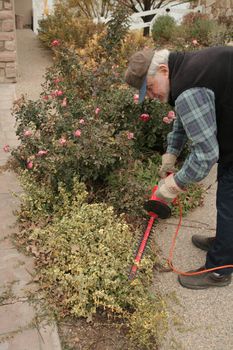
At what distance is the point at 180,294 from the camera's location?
2908 mm

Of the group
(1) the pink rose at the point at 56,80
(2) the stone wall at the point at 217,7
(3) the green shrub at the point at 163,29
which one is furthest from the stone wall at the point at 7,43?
(2) the stone wall at the point at 217,7

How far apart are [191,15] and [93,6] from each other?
2686 mm

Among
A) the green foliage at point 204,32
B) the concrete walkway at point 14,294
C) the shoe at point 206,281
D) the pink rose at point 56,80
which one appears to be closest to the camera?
the concrete walkway at point 14,294

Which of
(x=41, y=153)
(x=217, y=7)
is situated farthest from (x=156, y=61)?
(x=217, y=7)

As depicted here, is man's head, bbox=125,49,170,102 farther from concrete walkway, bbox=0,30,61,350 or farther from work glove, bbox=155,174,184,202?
concrete walkway, bbox=0,30,61,350

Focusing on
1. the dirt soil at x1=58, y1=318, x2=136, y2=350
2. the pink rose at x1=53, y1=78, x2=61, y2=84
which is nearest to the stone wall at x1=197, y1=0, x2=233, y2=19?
the pink rose at x1=53, y1=78, x2=61, y2=84

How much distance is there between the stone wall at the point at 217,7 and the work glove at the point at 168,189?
10161mm

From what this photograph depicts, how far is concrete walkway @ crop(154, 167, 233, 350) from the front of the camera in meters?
2.55

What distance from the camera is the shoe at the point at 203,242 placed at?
331cm

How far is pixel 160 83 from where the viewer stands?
2385 mm

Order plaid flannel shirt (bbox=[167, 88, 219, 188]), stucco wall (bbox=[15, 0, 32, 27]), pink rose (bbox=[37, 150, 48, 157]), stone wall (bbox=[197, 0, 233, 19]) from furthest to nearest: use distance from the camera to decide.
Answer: stone wall (bbox=[197, 0, 233, 19])
stucco wall (bbox=[15, 0, 32, 27])
pink rose (bbox=[37, 150, 48, 157])
plaid flannel shirt (bbox=[167, 88, 219, 188])

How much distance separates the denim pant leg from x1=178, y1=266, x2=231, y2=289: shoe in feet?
0.19

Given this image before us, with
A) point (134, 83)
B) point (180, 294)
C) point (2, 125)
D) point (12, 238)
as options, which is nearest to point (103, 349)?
point (180, 294)

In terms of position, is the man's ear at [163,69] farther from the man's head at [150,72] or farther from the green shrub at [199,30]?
the green shrub at [199,30]
